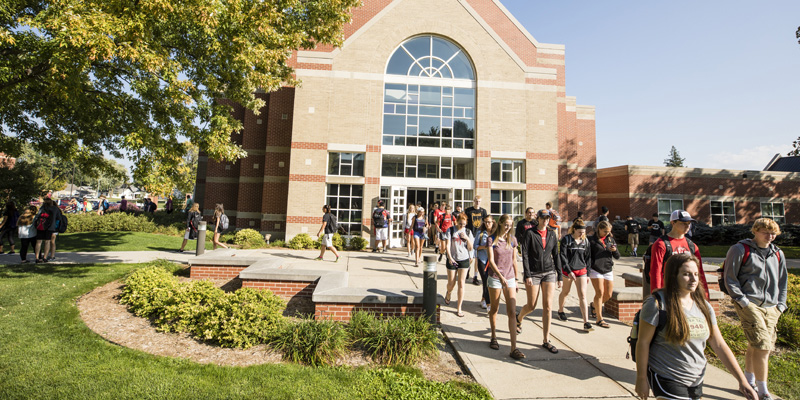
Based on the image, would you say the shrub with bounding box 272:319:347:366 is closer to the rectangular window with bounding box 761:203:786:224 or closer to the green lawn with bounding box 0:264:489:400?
the green lawn with bounding box 0:264:489:400

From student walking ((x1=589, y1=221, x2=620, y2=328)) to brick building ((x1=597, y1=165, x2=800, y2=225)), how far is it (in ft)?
71.1

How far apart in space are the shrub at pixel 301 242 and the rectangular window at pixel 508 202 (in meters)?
8.57

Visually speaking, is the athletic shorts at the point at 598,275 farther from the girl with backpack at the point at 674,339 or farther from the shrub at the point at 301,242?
the shrub at the point at 301,242

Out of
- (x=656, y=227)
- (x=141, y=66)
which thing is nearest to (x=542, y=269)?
(x=141, y=66)

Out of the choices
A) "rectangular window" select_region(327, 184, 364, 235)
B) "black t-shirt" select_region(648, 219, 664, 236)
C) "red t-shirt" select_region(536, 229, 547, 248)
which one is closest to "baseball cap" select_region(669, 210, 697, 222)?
"red t-shirt" select_region(536, 229, 547, 248)

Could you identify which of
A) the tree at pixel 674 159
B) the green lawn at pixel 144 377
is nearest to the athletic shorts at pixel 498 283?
the green lawn at pixel 144 377

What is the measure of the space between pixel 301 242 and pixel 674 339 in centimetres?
1360

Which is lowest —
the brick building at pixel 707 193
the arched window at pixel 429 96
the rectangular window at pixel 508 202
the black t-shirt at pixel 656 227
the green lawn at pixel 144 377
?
the green lawn at pixel 144 377

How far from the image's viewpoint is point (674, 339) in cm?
268

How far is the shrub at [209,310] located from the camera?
5.12 m

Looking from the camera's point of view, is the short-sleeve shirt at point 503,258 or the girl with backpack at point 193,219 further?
the girl with backpack at point 193,219

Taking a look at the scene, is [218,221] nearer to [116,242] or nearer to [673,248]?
[116,242]

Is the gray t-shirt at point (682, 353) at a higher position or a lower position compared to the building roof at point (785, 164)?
lower

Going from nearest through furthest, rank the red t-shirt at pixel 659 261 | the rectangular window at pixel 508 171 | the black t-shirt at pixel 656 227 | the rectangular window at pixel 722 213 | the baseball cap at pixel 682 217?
1. the red t-shirt at pixel 659 261
2. the baseball cap at pixel 682 217
3. the black t-shirt at pixel 656 227
4. the rectangular window at pixel 508 171
5. the rectangular window at pixel 722 213
